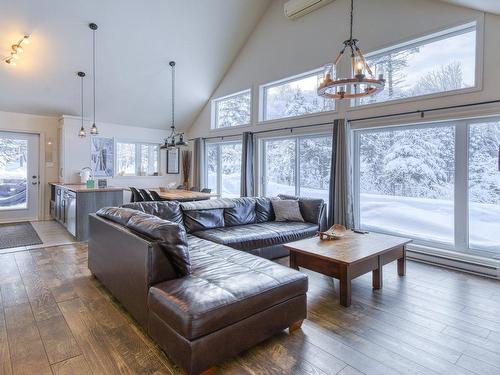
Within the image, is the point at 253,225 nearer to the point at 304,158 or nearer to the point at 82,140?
the point at 304,158

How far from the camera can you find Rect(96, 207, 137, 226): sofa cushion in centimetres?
271

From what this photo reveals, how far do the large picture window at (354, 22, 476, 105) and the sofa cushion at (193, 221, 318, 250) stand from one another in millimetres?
2280

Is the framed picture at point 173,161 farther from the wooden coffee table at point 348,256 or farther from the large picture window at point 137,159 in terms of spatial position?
the wooden coffee table at point 348,256

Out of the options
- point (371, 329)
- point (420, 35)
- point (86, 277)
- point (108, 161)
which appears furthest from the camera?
point (108, 161)

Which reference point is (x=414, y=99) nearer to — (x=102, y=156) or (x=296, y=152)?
(x=296, y=152)

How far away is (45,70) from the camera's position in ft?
19.2

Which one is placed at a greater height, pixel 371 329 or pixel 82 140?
pixel 82 140

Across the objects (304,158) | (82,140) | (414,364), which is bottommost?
(414,364)

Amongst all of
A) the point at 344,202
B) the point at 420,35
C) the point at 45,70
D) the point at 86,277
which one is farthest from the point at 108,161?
the point at 420,35

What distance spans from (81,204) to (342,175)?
14.3 ft

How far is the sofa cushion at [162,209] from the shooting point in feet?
12.0

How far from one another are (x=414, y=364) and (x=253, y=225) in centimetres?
274

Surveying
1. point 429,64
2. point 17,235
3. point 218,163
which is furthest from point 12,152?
point 429,64

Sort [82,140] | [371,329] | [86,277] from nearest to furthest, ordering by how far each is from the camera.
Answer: [371,329], [86,277], [82,140]
